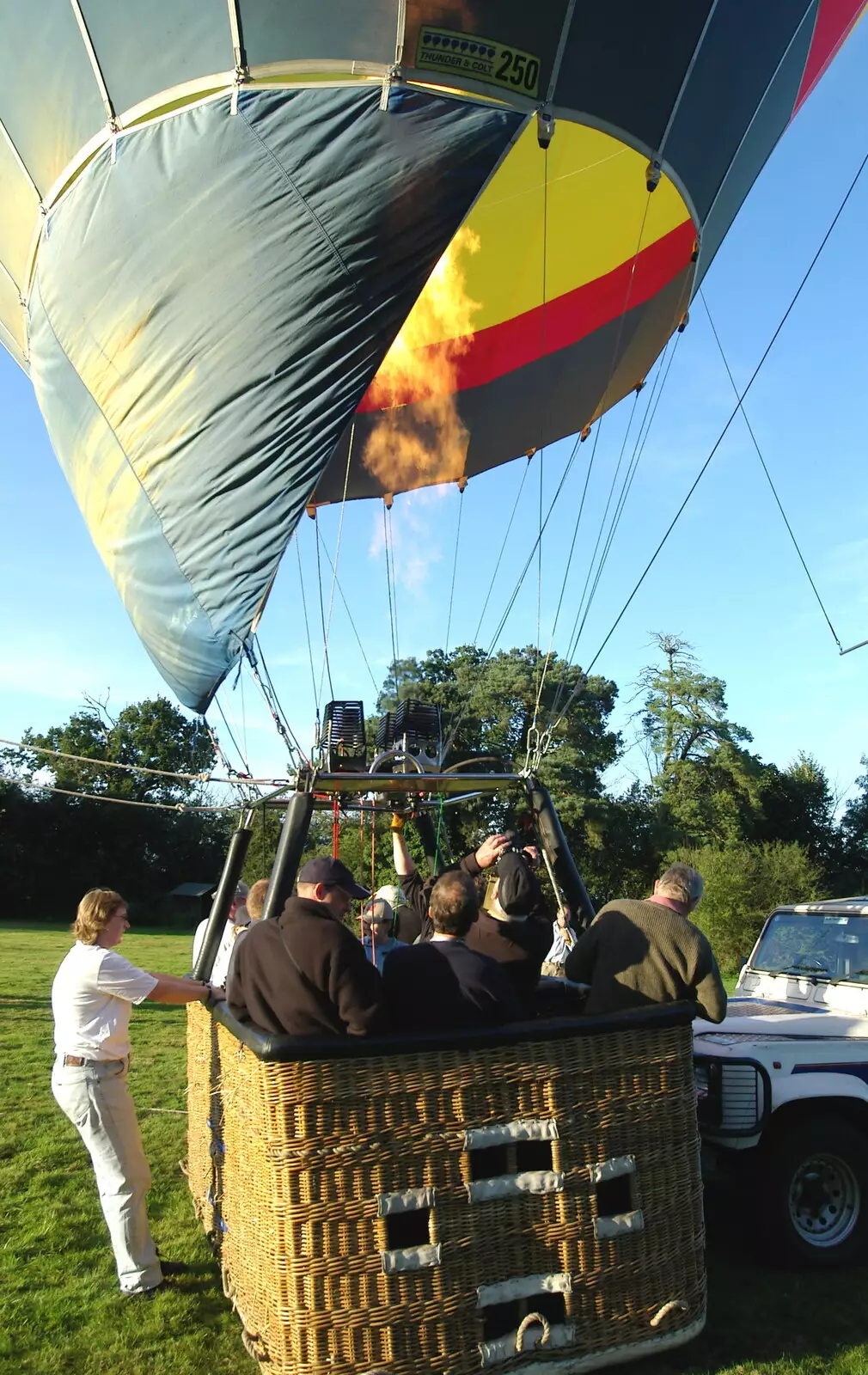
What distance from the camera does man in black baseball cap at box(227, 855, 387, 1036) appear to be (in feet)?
9.31

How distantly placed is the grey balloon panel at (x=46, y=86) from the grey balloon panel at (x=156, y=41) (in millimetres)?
181

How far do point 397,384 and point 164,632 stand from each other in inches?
162

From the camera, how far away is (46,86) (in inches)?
210

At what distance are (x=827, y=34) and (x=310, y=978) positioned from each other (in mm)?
6661

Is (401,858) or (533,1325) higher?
(401,858)

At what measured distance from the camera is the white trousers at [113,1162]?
367 centimetres

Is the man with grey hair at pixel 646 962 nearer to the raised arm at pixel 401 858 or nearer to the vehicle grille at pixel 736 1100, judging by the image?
the vehicle grille at pixel 736 1100

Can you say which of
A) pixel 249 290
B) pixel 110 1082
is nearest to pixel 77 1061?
pixel 110 1082

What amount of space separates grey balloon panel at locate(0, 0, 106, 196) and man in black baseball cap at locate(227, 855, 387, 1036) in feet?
14.7

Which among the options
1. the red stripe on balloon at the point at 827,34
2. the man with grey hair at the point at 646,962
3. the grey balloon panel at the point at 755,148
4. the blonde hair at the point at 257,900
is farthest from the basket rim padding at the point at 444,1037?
the red stripe on balloon at the point at 827,34

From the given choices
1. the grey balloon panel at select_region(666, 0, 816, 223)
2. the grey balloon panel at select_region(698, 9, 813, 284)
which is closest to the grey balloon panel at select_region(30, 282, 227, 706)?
the grey balloon panel at select_region(666, 0, 816, 223)

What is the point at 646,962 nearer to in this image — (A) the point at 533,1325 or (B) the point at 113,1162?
(A) the point at 533,1325

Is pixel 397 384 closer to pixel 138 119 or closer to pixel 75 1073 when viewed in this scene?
pixel 138 119

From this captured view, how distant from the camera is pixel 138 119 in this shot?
5.10 meters
